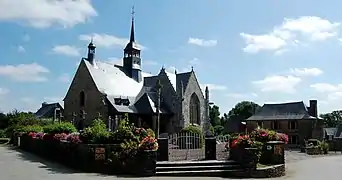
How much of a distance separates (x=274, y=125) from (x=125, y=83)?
31498 millimetres

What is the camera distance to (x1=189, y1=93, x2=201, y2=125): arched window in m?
50.1

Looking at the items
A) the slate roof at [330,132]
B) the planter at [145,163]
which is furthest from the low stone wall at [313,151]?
the slate roof at [330,132]

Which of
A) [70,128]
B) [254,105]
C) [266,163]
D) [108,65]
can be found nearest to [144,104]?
[108,65]

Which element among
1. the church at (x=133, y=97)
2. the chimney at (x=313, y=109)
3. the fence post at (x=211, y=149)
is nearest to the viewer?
the fence post at (x=211, y=149)

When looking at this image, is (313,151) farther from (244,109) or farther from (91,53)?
(244,109)

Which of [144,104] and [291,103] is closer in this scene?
[144,104]

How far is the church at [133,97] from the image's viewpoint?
1780 inches

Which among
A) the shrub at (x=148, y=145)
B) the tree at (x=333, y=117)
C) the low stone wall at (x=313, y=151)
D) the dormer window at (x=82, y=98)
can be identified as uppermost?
the dormer window at (x=82, y=98)

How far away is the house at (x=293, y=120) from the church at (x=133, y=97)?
58.7 ft

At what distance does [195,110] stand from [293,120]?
77.0 ft

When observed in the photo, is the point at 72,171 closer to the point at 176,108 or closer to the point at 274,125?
the point at 176,108

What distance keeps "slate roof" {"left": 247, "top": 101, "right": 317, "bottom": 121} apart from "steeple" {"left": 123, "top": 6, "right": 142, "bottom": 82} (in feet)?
90.8

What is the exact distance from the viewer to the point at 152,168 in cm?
1642

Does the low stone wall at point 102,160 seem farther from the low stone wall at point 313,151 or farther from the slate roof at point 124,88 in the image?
the low stone wall at point 313,151
